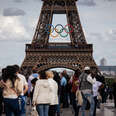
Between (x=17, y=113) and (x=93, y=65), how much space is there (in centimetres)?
4690

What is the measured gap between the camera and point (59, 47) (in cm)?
6072

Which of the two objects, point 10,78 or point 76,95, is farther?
point 76,95

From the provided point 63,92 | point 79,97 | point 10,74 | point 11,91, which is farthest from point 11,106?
point 63,92

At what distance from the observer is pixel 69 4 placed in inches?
2367

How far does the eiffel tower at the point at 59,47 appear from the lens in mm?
58031

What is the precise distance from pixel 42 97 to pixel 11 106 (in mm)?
1361

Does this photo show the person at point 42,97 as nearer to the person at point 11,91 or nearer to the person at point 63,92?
the person at point 11,91

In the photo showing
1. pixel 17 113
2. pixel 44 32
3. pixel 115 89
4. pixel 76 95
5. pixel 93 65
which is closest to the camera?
pixel 17 113

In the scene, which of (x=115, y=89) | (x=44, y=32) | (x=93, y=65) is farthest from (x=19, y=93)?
(x=44, y=32)

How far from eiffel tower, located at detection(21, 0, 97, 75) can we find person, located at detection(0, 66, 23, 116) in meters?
47.6

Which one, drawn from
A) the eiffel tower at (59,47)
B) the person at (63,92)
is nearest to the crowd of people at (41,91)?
the person at (63,92)

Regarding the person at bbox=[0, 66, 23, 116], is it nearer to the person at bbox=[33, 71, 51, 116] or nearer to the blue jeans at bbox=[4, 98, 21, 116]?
the blue jeans at bbox=[4, 98, 21, 116]

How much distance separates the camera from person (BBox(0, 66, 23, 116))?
9.30 metres

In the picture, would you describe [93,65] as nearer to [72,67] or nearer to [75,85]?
[72,67]
